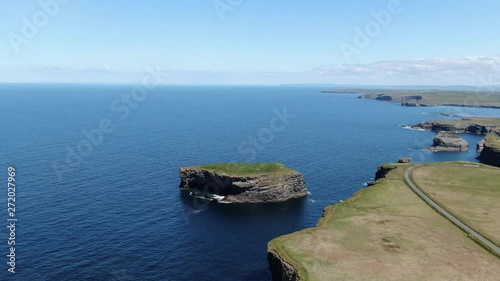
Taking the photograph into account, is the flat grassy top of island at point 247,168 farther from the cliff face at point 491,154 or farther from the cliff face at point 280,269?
the cliff face at point 491,154

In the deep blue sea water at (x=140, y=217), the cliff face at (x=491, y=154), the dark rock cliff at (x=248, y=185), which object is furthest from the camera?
the cliff face at (x=491, y=154)

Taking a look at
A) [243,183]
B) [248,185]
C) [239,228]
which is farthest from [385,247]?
[243,183]

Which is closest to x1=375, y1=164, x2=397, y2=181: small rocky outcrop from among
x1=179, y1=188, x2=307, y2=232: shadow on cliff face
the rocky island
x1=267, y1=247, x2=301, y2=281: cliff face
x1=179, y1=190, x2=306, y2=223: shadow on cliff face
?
the rocky island

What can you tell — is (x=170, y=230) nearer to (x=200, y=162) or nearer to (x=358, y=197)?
(x=358, y=197)

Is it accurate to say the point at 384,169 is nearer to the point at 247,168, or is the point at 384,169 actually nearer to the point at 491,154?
the point at 247,168

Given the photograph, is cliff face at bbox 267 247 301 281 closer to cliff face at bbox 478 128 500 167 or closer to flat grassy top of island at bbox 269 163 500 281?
flat grassy top of island at bbox 269 163 500 281

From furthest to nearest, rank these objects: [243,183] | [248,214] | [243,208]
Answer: [243,183] < [243,208] < [248,214]

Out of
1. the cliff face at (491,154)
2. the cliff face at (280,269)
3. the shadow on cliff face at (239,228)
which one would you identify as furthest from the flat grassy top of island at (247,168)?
the cliff face at (491,154)
